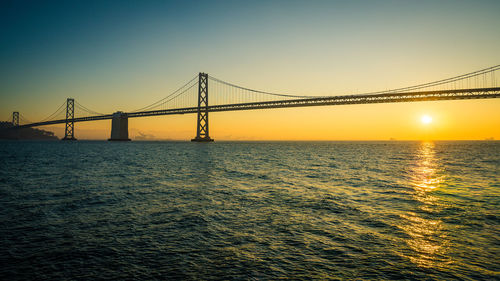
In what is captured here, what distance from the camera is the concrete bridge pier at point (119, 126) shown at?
95.1 m

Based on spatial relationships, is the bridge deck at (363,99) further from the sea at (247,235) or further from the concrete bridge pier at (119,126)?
the sea at (247,235)

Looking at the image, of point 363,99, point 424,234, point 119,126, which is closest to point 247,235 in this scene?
point 424,234

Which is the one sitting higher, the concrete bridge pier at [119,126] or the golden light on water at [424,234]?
the concrete bridge pier at [119,126]

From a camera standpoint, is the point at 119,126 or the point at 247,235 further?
the point at 119,126

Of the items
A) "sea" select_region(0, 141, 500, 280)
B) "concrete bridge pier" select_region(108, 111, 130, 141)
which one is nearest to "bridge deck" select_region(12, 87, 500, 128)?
"concrete bridge pier" select_region(108, 111, 130, 141)

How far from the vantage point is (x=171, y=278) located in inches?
173

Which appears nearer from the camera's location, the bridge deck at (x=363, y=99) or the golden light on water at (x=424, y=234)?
the golden light on water at (x=424, y=234)

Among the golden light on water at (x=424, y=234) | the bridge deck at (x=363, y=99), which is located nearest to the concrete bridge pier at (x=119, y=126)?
the bridge deck at (x=363, y=99)

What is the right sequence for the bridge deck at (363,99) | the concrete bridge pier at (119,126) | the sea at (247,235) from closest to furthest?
1. the sea at (247,235)
2. the bridge deck at (363,99)
3. the concrete bridge pier at (119,126)

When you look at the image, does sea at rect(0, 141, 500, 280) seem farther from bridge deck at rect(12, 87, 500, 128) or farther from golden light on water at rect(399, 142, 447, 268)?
bridge deck at rect(12, 87, 500, 128)

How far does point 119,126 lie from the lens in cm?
9831

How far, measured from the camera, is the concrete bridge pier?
95062 millimetres

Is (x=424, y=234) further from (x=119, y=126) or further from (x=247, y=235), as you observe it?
(x=119, y=126)

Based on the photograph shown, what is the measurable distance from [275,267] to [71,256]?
393cm
